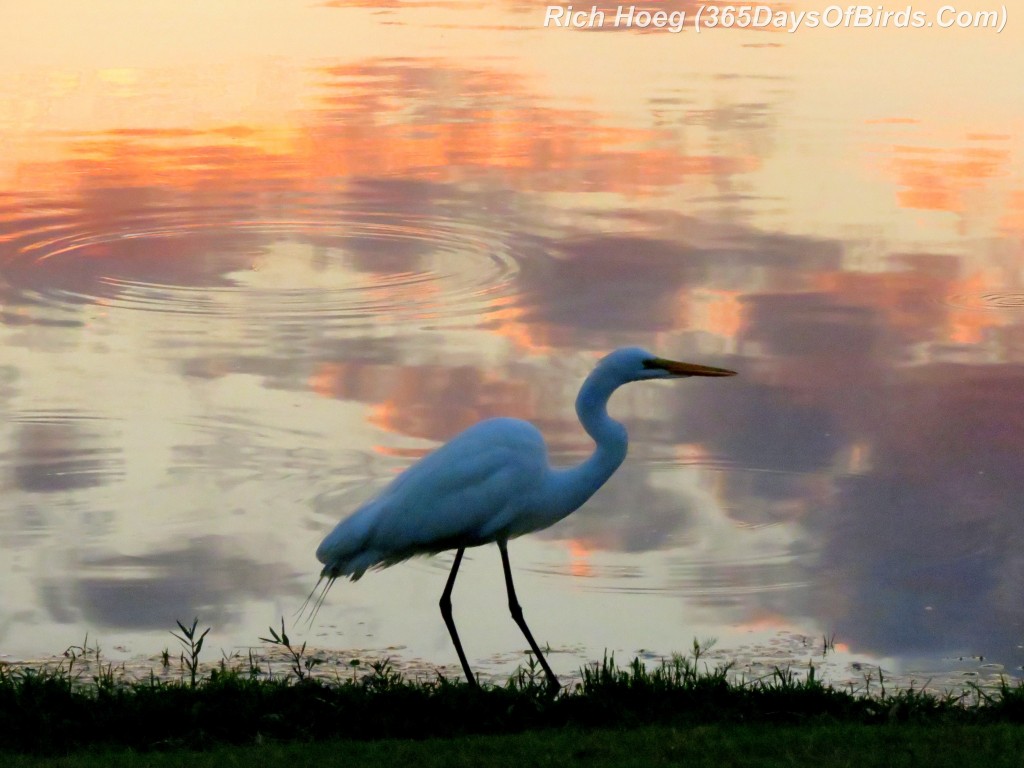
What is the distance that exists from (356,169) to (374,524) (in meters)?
7.33

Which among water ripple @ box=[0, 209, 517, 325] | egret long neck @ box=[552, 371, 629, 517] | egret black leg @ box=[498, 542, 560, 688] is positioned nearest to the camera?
egret black leg @ box=[498, 542, 560, 688]

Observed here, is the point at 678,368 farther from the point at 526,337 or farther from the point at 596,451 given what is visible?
the point at 526,337

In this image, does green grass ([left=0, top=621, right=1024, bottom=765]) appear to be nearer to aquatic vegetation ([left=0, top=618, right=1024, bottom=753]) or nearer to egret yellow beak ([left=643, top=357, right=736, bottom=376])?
aquatic vegetation ([left=0, top=618, right=1024, bottom=753])

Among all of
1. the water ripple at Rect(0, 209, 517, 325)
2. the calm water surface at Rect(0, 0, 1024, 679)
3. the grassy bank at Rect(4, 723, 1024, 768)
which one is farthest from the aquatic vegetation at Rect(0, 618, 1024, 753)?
the water ripple at Rect(0, 209, 517, 325)

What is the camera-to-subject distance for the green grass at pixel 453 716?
4941 mm

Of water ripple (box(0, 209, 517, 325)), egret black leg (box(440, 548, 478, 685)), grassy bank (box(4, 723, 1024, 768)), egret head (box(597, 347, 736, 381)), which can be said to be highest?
water ripple (box(0, 209, 517, 325))

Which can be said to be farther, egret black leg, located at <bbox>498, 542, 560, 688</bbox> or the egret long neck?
the egret long neck

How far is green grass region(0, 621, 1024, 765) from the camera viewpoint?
16.2ft

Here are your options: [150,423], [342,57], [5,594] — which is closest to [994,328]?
[150,423]

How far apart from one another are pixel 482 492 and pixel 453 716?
950mm

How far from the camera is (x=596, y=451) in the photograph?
6.29m

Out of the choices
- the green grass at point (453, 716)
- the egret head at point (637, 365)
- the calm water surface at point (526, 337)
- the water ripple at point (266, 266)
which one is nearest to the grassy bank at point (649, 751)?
the green grass at point (453, 716)

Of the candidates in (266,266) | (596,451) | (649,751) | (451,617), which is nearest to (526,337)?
(266,266)

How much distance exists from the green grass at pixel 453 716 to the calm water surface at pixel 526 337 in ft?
2.59
